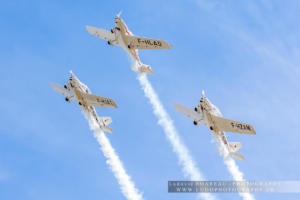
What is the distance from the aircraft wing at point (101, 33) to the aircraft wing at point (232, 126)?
22369 mm

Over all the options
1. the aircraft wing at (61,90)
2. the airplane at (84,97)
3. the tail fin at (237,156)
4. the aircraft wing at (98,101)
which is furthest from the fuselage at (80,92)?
the tail fin at (237,156)

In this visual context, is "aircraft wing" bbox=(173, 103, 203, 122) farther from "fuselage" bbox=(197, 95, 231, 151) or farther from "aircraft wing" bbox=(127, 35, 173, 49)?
"aircraft wing" bbox=(127, 35, 173, 49)

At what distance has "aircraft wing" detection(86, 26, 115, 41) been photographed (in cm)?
10597

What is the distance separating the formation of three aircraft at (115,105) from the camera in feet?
308

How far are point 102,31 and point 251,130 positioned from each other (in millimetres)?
31544

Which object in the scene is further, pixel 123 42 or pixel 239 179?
pixel 123 42

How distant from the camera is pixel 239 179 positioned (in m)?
95.0

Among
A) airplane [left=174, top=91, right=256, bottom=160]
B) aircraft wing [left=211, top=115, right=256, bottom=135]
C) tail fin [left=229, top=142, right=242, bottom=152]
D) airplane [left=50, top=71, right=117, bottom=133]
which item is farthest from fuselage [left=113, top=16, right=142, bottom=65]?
tail fin [left=229, top=142, right=242, bottom=152]

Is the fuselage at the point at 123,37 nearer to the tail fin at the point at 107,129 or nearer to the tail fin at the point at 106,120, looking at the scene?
the tail fin at the point at 106,120

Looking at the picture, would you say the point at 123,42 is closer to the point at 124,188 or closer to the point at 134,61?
the point at 134,61

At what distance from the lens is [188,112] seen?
3841 inches

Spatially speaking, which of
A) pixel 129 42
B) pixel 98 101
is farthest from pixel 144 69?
pixel 98 101

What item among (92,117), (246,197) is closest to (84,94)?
(92,117)

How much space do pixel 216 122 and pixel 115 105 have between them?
14.3 m
